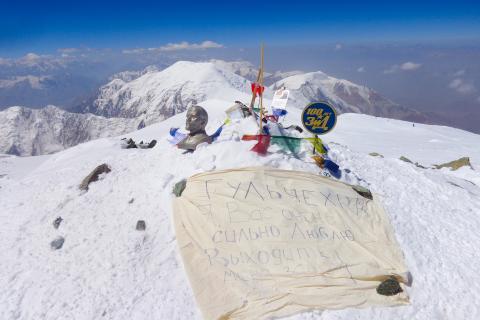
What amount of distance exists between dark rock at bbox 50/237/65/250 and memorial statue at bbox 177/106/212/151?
6155 millimetres

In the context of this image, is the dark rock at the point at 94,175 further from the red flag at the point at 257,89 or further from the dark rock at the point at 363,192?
the dark rock at the point at 363,192

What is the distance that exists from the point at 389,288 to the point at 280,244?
3.34 metres

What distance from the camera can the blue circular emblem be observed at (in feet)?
46.6

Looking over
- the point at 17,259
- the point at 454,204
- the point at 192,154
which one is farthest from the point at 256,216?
the point at 454,204

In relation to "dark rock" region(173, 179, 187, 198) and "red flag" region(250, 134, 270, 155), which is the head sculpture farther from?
"dark rock" region(173, 179, 187, 198)

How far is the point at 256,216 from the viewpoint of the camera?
11.2 m

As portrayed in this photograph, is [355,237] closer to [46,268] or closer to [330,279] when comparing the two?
[330,279]

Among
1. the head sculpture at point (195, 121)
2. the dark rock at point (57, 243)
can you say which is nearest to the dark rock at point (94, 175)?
the dark rock at point (57, 243)

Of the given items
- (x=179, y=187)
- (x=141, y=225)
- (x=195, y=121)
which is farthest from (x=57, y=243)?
(x=195, y=121)

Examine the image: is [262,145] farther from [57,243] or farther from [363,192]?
[57,243]

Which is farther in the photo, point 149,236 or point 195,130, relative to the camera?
point 195,130

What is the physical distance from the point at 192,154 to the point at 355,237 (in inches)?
298

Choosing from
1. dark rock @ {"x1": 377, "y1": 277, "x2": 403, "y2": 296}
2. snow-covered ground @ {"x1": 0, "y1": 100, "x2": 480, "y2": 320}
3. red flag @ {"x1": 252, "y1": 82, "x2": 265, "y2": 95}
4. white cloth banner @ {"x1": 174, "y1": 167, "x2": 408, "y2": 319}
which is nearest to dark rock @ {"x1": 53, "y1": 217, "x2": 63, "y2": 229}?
snow-covered ground @ {"x1": 0, "y1": 100, "x2": 480, "y2": 320}

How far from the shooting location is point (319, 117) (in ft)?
47.1
